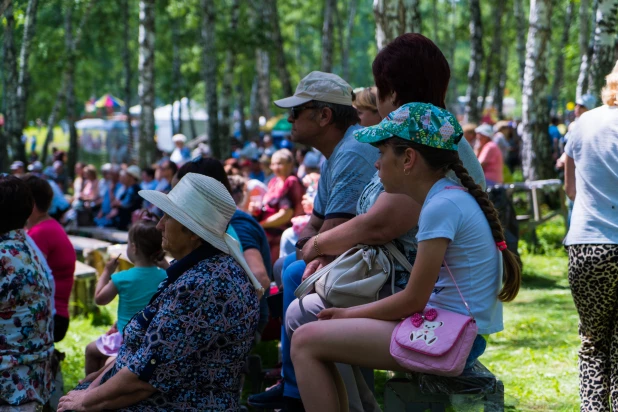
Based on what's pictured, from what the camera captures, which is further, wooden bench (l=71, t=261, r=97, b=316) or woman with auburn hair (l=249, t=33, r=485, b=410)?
wooden bench (l=71, t=261, r=97, b=316)

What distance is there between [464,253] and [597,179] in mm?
1488

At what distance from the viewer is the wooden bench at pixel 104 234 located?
44.3ft

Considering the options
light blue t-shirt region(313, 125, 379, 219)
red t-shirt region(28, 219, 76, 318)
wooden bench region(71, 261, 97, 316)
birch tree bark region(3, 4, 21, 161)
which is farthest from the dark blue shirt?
birch tree bark region(3, 4, 21, 161)

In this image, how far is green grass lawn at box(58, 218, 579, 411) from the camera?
19.9 ft

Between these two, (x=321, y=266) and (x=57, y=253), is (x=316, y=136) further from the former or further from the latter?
(x=57, y=253)

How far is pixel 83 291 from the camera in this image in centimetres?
940

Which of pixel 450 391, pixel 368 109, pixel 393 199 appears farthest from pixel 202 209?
pixel 368 109

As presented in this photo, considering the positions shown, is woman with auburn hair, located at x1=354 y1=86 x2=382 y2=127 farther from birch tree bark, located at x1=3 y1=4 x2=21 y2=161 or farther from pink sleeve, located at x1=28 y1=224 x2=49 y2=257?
birch tree bark, located at x1=3 y1=4 x2=21 y2=161

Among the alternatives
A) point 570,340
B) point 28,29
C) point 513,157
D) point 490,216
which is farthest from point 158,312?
point 513,157

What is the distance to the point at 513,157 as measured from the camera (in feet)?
86.9

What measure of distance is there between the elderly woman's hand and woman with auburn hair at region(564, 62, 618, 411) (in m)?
2.64

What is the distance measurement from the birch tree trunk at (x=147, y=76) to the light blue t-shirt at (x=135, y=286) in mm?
15590

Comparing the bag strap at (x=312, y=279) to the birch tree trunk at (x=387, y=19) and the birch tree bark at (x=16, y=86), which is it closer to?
the birch tree trunk at (x=387, y=19)

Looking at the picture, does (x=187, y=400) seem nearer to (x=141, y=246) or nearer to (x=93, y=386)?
(x=93, y=386)
